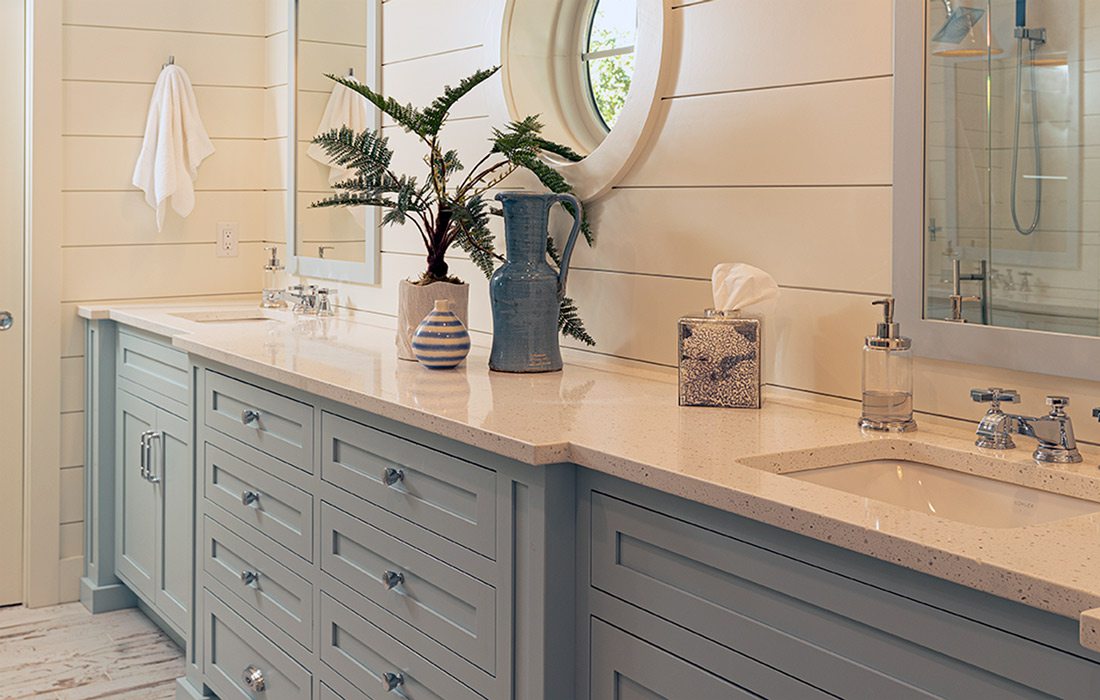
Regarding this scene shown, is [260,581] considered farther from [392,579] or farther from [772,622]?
[772,622]

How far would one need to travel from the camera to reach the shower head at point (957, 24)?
5.18 ft

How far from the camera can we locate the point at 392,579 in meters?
1.94

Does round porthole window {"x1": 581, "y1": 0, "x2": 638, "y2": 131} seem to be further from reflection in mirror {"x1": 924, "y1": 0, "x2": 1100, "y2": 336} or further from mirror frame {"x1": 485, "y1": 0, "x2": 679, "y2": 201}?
reflection in mirror {"x1": 924, "y1": 0, "x2": 1100, "y2": 336}

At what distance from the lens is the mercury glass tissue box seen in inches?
71.6

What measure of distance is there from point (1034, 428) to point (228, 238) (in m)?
2.93

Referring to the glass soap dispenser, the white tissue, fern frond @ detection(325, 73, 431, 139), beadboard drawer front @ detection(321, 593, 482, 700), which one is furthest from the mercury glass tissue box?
fern frond @ detection(325, 73, 431, 139)

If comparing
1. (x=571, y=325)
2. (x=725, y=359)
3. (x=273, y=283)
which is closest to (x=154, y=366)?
(x=273, y=283)

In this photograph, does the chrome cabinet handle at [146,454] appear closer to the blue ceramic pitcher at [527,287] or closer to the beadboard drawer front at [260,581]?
the beadboard drawer front at [260,581]

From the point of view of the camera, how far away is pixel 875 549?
111 cm

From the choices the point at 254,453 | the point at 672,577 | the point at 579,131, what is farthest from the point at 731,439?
the point at 254,453

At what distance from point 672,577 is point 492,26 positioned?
152 cm

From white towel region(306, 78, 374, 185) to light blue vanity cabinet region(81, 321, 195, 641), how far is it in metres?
0.69

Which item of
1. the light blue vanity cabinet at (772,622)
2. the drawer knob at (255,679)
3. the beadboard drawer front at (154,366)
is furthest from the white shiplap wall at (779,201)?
the beadboard drawer front at (154,366)

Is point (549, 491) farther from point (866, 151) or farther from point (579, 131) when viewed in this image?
point (579, 131)
